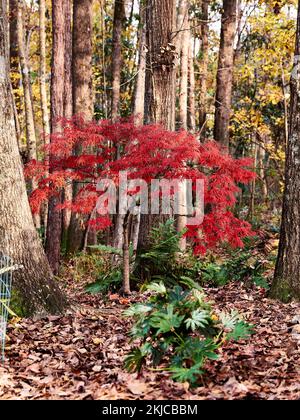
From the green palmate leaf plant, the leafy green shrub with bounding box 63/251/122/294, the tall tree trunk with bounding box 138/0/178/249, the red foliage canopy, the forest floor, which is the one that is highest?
→ the tall tree trunk with bounding box 138/0/178/249

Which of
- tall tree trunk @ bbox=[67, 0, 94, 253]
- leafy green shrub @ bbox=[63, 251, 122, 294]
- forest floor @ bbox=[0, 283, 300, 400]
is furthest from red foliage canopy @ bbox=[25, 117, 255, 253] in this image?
tall tree trunk @ bbox=[67, 0, 94, 253]

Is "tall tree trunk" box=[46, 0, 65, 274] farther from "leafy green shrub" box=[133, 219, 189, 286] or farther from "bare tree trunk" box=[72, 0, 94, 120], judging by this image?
"leafy green shrub" box=[133, 219, 189, 286]

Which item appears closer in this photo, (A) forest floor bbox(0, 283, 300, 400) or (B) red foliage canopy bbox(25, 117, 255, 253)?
(A) forest floor bbox(0, 283, 300, 400)

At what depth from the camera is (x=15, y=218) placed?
582 cm

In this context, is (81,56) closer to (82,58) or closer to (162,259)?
(82,58)

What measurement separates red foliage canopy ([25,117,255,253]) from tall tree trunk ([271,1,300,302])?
654mm

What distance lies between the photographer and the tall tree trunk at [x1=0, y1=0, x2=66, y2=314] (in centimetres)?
575

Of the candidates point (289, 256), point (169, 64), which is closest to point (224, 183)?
point (289, 256)

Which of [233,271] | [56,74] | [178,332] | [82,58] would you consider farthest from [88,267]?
[178,332]

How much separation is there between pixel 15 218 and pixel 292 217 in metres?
3.40

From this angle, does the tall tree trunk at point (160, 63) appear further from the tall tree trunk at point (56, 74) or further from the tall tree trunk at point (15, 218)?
the tall tree trunk at point (15, 218)

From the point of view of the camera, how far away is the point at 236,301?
7234 millimetres

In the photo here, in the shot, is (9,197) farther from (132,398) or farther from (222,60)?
(222,60)

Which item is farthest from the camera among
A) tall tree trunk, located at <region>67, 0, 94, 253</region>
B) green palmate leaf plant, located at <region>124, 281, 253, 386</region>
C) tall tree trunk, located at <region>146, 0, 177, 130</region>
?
tall tree trunk, located at <region>67, 0, 94, 253</region>
